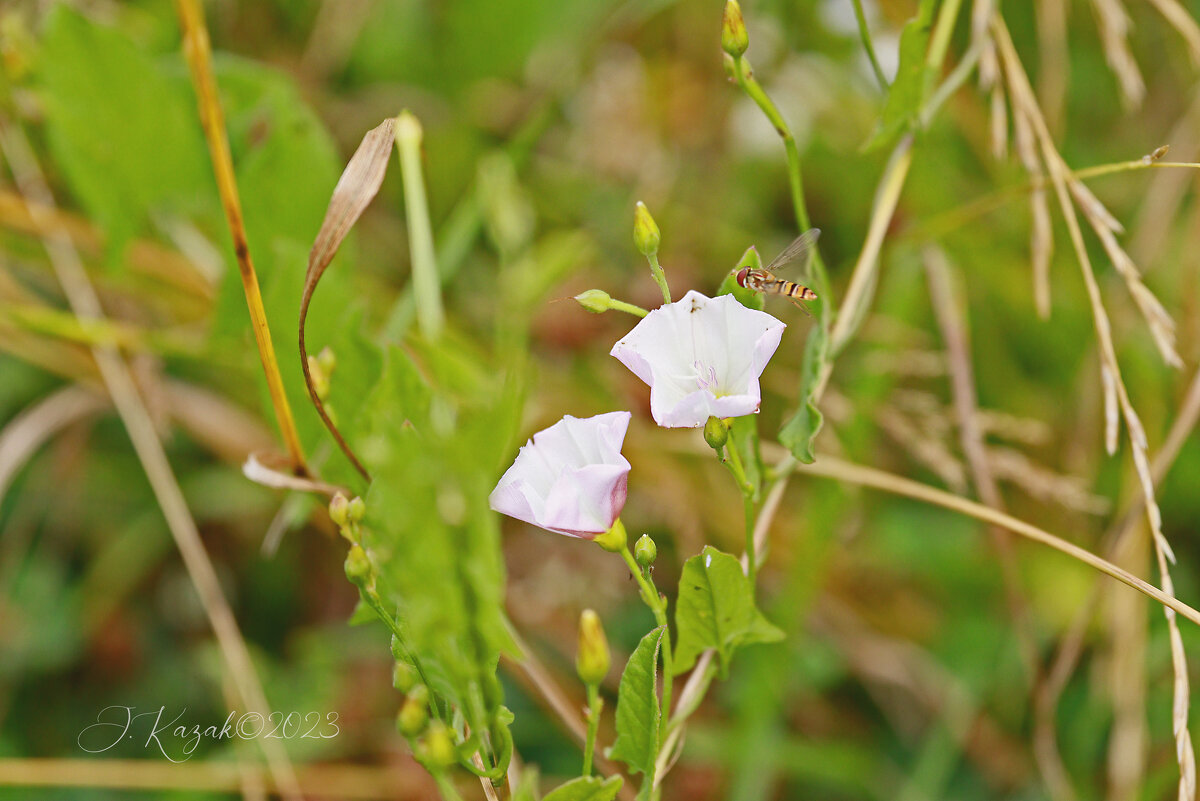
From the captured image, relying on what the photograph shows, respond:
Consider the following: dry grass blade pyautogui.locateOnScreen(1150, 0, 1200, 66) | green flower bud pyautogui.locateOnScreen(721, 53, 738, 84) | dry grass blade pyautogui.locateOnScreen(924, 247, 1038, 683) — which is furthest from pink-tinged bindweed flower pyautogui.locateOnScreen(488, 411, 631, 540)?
dry grass blade pyautogui.locateOnScreen(1150, 0, 1200, 66)

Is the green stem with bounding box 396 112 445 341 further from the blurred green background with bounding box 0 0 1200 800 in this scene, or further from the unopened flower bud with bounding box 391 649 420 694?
the unopened flower bud with bounding box 391 649 420 694

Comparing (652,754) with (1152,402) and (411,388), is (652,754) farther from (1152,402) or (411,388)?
(1152,402)

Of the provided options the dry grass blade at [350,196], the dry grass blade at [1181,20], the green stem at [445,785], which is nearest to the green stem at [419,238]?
the dry grass blade at [350,196]

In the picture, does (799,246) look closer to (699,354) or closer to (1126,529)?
(699,354)

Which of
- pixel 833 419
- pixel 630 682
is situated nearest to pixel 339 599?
Result: pixel 833 419

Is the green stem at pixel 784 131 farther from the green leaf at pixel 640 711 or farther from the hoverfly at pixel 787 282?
the green leaf at pixel 640 711
